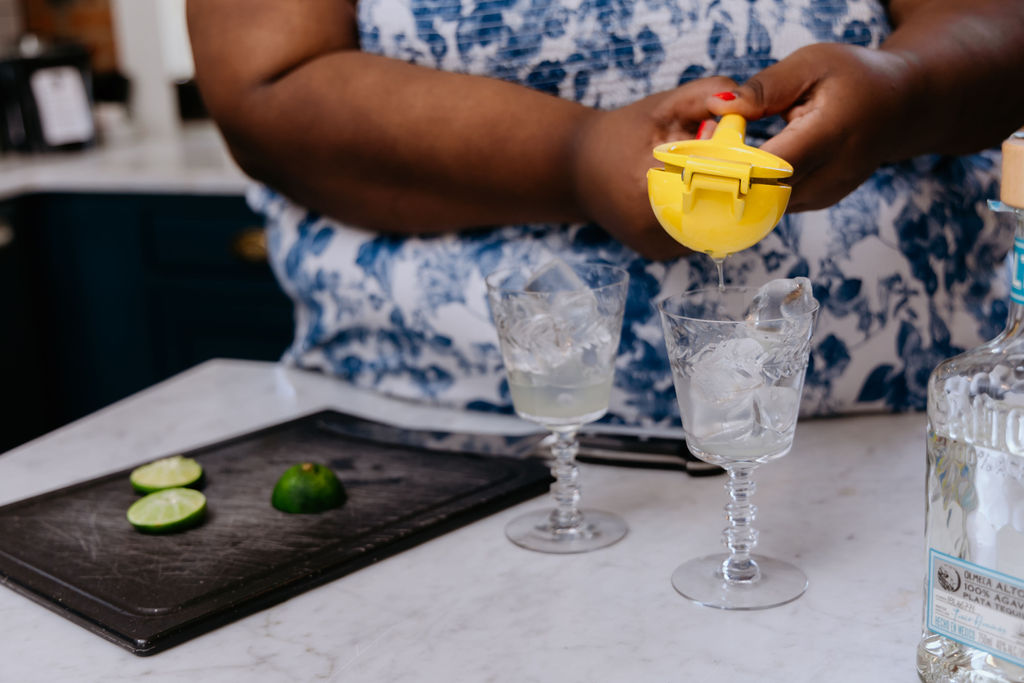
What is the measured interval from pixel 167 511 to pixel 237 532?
6 centimetres

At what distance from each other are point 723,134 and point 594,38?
265 mm

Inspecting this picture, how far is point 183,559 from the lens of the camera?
81 centimetres

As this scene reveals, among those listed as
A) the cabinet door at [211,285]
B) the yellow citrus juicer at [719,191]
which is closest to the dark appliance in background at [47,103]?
the cabinet door at [211,285]

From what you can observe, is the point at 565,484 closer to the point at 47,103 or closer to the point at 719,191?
the point at 719,191

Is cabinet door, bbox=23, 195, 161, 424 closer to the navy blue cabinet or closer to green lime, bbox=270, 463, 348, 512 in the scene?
the navy blue cabinet

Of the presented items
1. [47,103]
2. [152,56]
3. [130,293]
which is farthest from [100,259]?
[152,56]

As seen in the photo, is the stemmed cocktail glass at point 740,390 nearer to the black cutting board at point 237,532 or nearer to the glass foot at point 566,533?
the glass foot at point 566,533

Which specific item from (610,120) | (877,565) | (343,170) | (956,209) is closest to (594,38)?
(610,120)

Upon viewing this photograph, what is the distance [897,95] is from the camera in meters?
0.85

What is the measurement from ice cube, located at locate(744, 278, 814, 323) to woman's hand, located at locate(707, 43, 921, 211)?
109 mm

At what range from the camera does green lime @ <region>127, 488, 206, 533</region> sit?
2.78ft

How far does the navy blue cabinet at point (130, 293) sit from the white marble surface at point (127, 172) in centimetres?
2

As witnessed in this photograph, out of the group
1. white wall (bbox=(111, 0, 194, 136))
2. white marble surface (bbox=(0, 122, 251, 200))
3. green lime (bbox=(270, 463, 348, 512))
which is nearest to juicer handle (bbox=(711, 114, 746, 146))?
green lime (bbox=(270, 463, 348, 512))

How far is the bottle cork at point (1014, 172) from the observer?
1.74ft
